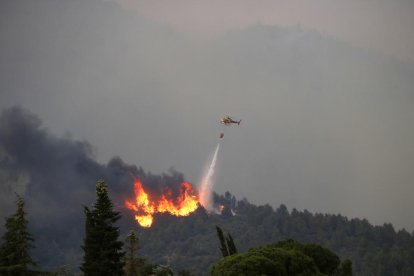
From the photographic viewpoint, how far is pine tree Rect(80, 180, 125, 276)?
6925cm

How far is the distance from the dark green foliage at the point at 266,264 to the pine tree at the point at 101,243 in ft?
36.1

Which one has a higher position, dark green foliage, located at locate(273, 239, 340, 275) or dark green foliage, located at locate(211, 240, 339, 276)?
dark green foliage, located at locate(273, 239, 340, 275)

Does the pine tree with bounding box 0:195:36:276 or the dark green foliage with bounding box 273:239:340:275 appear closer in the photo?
the pine tree with bounding box 0:195:36:276

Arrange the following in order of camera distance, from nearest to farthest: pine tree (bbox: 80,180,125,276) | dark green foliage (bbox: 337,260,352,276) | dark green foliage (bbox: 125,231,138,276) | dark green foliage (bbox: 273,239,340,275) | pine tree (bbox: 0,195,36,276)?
pine tree (bbox: 0,195,36,276) < pine tree (bbox: 80,180,125,276) < dark green foliage (bbox: 125,231,138,276) < dark green foliage (bbox: 273,239,340,275) < dark green foliage (bbox: 337,260,352,276)

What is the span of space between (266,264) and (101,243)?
17.2 m

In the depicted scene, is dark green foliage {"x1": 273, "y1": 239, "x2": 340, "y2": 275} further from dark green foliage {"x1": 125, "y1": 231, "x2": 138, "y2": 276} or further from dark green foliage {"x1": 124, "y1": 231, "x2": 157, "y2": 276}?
dark green foliage {"x1": 125, "y1": 231, "x2": 138, "y2": 276}

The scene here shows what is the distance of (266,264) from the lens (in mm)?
69938

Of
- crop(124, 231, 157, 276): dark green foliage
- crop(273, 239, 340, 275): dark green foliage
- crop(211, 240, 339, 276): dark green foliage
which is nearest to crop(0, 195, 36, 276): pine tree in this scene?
crop(124, 231, 157, 276): dark green foliage

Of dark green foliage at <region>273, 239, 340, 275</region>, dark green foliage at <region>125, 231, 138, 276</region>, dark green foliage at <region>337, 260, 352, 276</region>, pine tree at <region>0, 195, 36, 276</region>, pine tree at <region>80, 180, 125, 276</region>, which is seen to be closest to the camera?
pine tree at <region>0, 195, 36, 276</region>

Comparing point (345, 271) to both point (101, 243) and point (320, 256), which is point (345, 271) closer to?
point (320, 256)

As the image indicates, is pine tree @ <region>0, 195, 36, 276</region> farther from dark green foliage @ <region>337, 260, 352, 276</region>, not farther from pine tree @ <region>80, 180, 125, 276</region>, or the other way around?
dark green foliage @ <region>337, 260, 352, 276</region>

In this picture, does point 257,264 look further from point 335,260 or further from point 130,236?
point 335,260

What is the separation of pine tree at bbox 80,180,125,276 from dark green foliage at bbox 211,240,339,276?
1099 centimetres

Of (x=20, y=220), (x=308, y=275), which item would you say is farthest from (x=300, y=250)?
(x=20, y=220)
